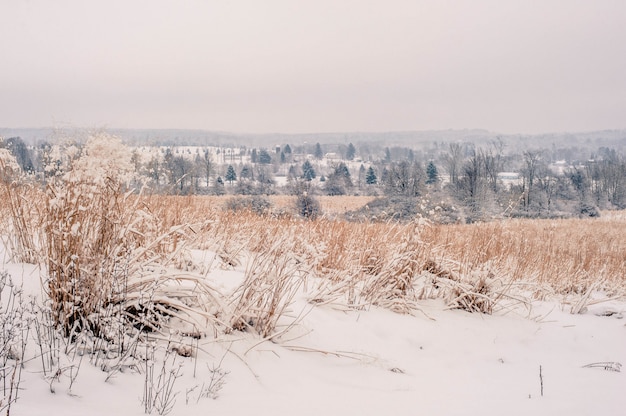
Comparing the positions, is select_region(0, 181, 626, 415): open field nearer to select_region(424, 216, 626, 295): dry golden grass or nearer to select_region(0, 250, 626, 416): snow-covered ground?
select_region(0, 250, 626, 416): snow-covered ground

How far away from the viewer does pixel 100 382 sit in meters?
2.21

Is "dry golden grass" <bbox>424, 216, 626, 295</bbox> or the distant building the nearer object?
"dry golden grass" <bbox>424, 216, 626, 295</bbox>

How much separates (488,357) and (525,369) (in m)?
0.35

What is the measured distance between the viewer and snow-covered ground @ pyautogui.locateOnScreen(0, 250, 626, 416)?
221 cm

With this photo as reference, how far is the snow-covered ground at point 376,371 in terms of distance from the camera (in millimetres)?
2215

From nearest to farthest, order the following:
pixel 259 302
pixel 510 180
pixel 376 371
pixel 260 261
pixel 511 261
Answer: pixel 376 371 → pixel 259 302 → pixel 260 261 → pixel 511 261 → pixel 510 180

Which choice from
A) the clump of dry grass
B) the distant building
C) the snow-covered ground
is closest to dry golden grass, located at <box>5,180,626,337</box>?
the clump of dry grass

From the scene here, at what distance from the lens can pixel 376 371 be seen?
11.1ft

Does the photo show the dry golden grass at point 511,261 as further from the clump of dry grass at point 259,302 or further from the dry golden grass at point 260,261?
the clump of dry grass at point 259,302

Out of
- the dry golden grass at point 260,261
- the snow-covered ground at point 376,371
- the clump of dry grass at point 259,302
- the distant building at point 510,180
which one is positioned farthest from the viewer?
the distant building at point 510,180

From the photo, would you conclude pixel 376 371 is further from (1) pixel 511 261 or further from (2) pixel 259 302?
(1) pixel 511 261

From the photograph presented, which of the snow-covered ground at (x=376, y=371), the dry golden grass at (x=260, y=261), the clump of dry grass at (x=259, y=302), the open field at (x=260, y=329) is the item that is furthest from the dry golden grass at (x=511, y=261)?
the clump of dry grass at (x=259, y=302)

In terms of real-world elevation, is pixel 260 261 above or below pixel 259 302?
above

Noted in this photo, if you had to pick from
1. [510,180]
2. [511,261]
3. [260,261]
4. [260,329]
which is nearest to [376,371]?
[260,329]
